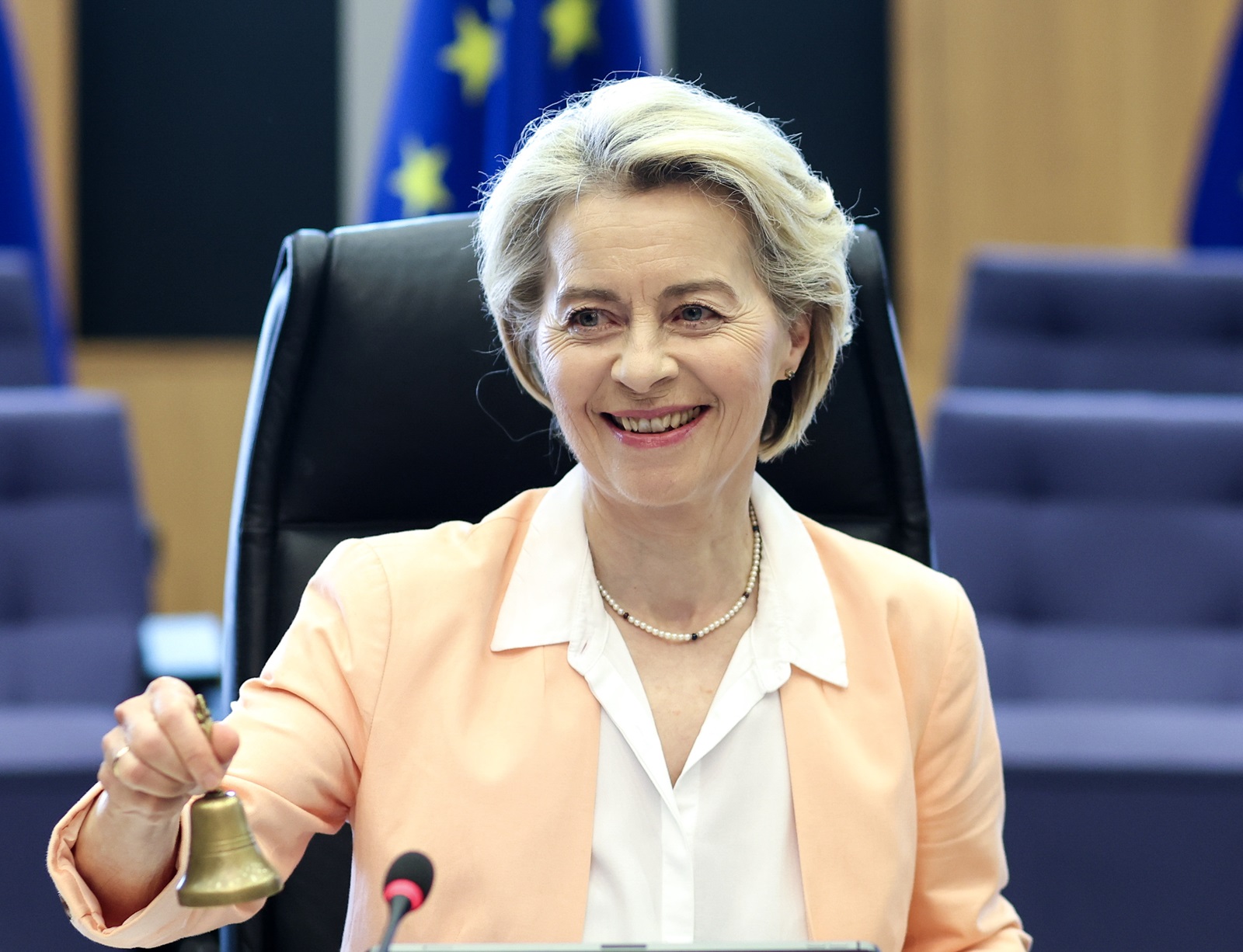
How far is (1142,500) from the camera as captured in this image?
237cm

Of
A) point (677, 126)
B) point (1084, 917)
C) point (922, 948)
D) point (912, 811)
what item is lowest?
point (1084, 917)

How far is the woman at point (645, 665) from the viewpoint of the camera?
3.75 ft

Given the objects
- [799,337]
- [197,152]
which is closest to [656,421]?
[799,337]

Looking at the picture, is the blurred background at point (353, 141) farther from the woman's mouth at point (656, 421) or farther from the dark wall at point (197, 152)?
the woman's mouth at point (656, 421)

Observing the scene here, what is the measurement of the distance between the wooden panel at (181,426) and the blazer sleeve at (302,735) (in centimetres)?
337

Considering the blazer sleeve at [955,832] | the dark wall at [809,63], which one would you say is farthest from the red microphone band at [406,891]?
the dark wall at [809,63]

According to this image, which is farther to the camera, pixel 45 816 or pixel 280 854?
pixel 45 816

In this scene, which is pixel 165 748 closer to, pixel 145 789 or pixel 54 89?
pixel 145 789

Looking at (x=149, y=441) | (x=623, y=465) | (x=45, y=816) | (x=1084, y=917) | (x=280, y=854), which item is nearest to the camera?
(x=280, y=854)

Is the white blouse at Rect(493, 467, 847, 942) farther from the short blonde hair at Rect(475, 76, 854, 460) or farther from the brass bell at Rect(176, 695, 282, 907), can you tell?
the brass bell at Rect(176, 695, 282, 907)

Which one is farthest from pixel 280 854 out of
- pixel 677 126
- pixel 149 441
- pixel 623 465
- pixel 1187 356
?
pixel 149 441

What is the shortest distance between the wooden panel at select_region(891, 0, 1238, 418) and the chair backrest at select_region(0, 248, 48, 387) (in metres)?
2.61

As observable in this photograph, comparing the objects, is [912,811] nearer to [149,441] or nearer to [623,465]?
[623,465]

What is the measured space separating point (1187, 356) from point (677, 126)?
236cm
